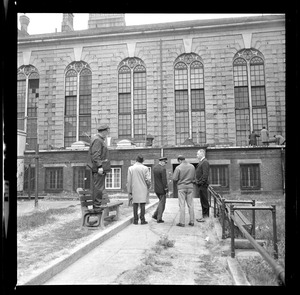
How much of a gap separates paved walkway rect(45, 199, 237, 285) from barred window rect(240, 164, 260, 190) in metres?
10.2

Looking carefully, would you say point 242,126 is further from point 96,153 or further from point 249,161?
point 96,153

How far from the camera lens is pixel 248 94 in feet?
71.7

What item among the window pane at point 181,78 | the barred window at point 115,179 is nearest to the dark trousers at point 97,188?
the barred window at point 115,179

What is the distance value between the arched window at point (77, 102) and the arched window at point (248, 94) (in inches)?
445

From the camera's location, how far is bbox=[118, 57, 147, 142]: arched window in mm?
22859

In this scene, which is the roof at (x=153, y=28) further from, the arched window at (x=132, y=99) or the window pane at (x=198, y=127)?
the window pane at (x=198, y=127)

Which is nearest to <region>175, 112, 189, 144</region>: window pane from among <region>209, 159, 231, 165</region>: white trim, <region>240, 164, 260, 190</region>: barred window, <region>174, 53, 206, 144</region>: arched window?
<region>174, 53, 206, 144</region>: arched window

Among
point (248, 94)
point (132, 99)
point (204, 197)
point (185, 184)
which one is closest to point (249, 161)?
point (248, 94)
